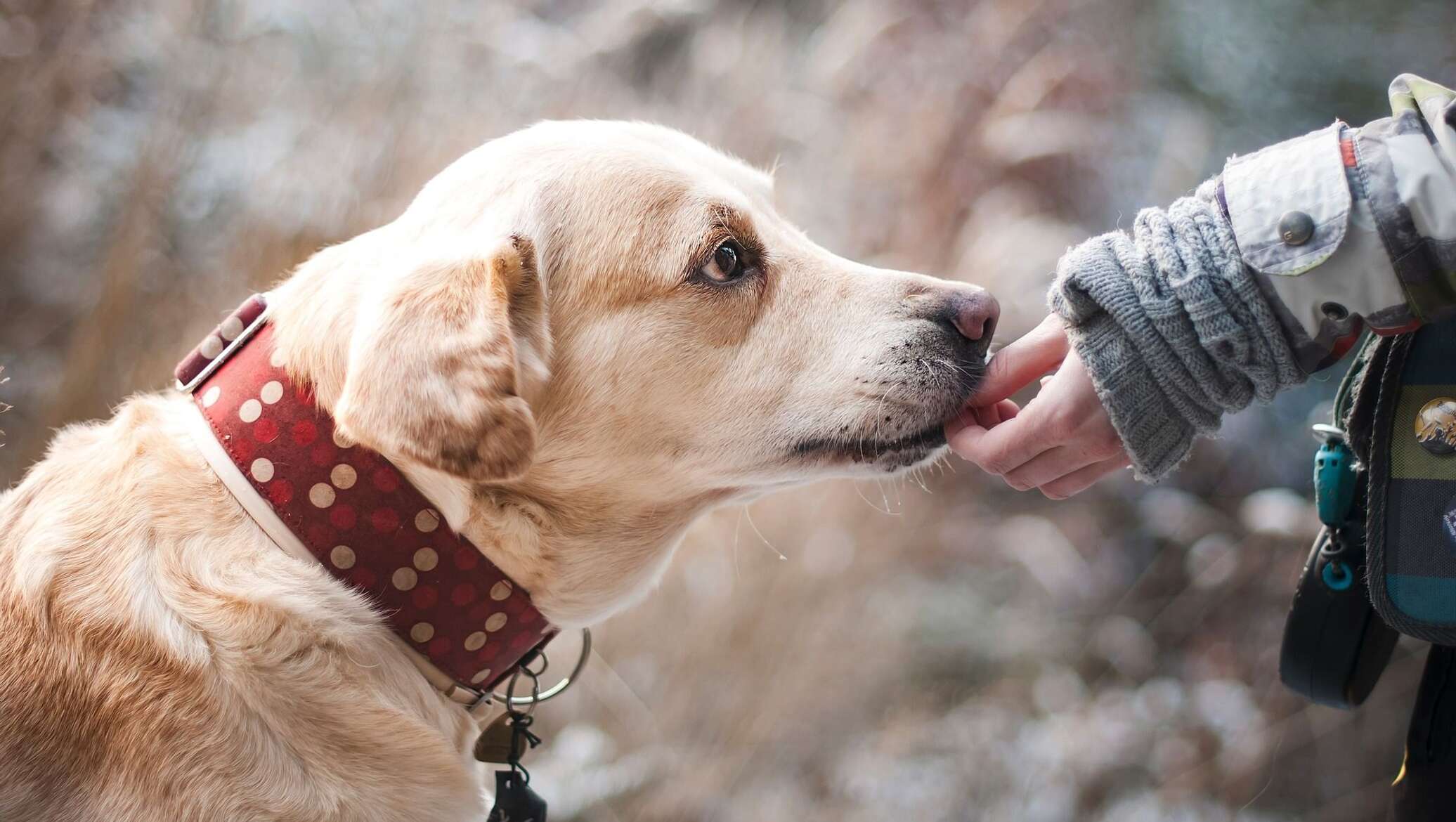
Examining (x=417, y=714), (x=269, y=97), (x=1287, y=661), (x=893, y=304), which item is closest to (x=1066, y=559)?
(x=1287, y=661)

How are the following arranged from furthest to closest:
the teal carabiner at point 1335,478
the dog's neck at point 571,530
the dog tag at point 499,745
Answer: the dog tag at point 499,745 < the teal carabiner at point 1335,478 < the dog's neck at point 571,530

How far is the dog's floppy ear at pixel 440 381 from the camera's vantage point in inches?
53.6

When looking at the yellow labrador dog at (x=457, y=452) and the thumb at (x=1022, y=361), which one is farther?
the thumb at (x=1022, y=361)

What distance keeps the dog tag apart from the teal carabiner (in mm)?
1525

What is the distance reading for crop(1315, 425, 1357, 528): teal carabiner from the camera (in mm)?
1695

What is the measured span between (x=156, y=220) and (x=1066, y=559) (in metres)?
3.42

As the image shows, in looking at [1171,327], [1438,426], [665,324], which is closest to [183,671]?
[665,324]

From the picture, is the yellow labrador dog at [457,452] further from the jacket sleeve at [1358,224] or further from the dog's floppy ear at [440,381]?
the jacket sleeve at [1358,224]

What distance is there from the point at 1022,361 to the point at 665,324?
2.23ft

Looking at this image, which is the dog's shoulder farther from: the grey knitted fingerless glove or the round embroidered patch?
the round embroidered patch

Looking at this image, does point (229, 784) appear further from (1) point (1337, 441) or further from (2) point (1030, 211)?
(2) point (1030, 211)

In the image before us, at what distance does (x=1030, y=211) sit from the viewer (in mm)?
3426

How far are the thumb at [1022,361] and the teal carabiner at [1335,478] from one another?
1.53ft

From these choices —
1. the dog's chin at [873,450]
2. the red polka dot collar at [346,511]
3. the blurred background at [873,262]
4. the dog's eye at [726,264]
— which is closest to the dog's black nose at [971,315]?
the dog's chin at [873,450]
